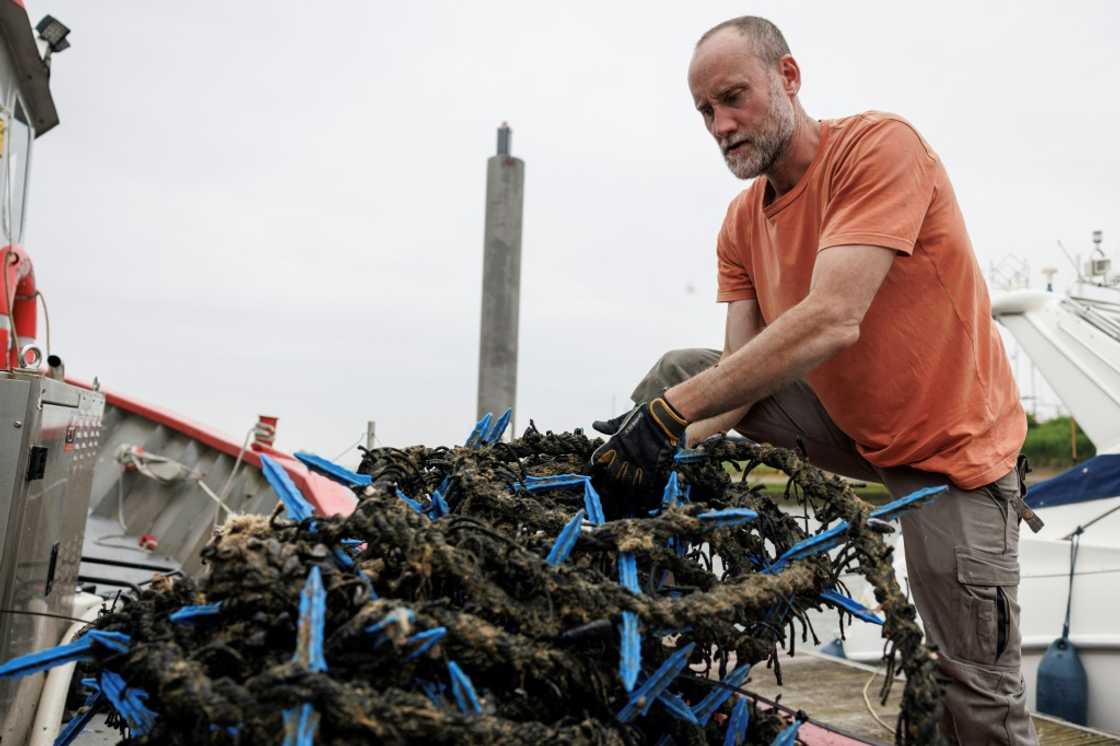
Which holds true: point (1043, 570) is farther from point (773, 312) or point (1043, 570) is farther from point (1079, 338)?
point (773, 312)

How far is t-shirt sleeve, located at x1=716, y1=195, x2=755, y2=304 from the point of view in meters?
2.74

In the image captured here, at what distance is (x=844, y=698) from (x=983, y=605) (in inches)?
128

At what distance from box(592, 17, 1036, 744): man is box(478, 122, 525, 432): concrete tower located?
6895 millimetres

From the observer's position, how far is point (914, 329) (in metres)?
2.28

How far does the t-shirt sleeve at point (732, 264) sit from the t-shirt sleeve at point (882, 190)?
47 centimetres

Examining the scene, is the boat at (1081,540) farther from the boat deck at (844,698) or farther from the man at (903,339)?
the man at (903,339)

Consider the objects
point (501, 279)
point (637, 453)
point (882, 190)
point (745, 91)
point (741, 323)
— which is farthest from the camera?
point (501, 279)

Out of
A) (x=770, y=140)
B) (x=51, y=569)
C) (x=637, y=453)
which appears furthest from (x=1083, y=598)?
(x=51, y=569)

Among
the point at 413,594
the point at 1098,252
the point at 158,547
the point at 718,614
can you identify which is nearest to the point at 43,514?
the point at 413,594

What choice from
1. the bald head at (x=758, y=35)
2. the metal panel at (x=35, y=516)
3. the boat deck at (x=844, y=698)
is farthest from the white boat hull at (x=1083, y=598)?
the metal panel at (x=35, y=516)

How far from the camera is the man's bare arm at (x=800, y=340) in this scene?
72.1 inches

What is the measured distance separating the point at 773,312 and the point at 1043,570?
19.9 ft

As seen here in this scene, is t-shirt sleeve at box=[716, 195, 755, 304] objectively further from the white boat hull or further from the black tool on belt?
the white boat hull

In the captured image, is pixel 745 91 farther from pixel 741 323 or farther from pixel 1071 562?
pixel 1071 562
